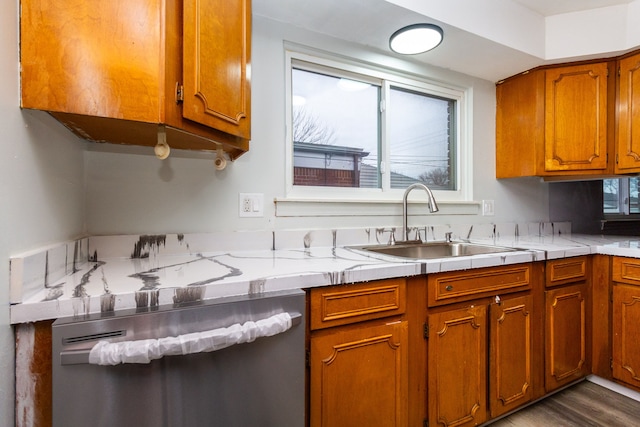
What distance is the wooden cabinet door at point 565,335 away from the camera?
1608 millimetres

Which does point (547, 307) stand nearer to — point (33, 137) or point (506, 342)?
point (506, 342)

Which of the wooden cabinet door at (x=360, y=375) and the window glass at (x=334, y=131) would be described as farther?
the window glass at (x=334, y=131)

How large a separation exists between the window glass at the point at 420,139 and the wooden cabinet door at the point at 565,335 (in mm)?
953

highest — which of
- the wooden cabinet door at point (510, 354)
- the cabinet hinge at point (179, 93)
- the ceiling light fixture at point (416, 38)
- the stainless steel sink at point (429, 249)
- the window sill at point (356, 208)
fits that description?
the ceiling light fixture at point (416, 38)

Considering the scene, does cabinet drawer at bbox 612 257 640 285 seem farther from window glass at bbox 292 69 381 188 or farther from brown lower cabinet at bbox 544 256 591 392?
window glass at bbox 292 69 381 188

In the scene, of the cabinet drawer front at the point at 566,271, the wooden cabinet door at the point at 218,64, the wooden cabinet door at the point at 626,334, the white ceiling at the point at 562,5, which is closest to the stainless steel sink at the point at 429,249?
the cabinet drawer front at the point at 566,271

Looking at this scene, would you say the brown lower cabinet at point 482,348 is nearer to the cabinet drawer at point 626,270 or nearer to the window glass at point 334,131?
the cabinet drawer at point 626,270

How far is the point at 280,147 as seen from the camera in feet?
5.27

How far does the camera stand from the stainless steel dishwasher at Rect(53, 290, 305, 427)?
70cm

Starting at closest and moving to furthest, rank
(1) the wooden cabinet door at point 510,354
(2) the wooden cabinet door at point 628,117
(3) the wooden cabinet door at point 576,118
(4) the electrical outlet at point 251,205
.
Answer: (1) the wooden cabinet door at point 510,354 → (4) the electrical outlet at point 251,205 → (2) the wooden cabinet door at point 628,117 → (3) the wooden cabinet door at point 576,118

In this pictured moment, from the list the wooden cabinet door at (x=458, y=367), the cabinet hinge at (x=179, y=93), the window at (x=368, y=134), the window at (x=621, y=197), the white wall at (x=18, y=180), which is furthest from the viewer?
the window at (x=621, y=197)

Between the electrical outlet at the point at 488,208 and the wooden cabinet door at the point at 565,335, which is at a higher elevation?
the electrical outlet at the point at 488,208

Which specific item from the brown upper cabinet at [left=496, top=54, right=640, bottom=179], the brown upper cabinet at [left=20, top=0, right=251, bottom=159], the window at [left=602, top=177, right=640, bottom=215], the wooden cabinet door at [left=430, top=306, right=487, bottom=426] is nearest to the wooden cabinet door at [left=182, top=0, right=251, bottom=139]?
the brown upper cabinet at [left=20, top=0, right=251, bottom=159]

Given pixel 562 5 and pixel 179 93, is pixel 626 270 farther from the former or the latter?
pixel 179 93
